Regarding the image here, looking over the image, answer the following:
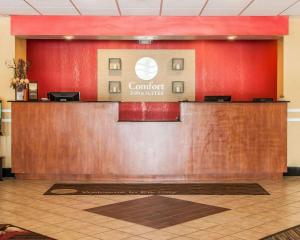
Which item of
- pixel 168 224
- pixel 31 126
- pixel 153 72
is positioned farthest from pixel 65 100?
pixel 168 224

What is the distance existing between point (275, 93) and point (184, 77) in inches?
80.0

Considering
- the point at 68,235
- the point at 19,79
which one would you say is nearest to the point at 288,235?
the point at 68,235

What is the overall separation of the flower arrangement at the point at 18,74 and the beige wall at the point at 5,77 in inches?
4.1

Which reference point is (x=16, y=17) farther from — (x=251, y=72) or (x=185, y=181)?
(x=251, y=72)

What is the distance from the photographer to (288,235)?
5.59 metres

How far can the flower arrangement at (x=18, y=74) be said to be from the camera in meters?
9.70

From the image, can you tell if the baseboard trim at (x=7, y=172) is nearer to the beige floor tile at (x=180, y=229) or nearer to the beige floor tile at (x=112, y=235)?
the beige floor tile at (x=112, y=235)

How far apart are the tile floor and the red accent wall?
11.8 feet

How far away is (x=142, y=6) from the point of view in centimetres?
912

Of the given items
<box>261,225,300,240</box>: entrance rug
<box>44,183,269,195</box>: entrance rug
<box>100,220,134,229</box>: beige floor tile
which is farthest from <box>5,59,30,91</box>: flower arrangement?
<box>261,225,300,240</box>: entrance rug

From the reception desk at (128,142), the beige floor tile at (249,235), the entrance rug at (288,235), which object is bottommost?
the beige floor tile at (249,235)

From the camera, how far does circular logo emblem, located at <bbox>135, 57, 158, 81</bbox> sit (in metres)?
11.6

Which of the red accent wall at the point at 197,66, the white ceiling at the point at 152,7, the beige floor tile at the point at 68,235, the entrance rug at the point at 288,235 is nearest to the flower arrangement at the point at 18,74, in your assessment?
the white ceiling at the point at 152,7

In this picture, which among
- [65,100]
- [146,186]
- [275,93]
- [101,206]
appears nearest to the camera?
[101,206]
